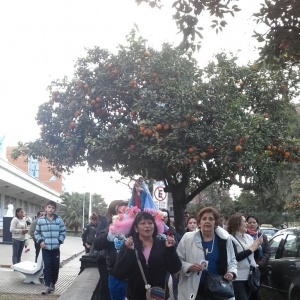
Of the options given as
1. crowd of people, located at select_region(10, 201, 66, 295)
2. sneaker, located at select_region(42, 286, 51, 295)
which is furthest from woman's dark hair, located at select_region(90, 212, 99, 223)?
sneaker, located at select_region(42, 286, 51, 295)

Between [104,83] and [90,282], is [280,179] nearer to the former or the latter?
[104,83]

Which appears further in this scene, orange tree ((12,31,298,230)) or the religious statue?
orange tree ((12,31,298,230))

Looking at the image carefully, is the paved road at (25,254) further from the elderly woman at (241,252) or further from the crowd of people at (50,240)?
the elderly woman at (241,252)

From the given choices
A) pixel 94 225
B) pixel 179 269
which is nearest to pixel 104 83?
pixel 94 225

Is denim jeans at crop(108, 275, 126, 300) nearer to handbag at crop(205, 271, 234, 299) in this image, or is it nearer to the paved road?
handbag at crop(205, 271, 234, 299)

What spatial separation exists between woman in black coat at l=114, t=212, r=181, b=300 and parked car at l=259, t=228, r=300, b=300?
10.7ft

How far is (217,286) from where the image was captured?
5652mm

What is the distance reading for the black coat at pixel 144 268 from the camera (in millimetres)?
5125

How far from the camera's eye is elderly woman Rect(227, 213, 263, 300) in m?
7.18

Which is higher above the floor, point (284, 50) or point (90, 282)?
point (284, 50)

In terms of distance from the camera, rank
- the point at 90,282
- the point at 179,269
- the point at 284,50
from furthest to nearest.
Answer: the point at 90,282 → the point at 284,50 → the point at 179,269

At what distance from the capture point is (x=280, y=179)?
24.9m

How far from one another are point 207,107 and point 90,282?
4281mm

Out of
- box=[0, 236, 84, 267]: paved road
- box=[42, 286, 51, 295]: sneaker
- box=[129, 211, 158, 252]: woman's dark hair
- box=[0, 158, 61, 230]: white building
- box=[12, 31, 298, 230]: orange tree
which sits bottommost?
box=[42, 286, 51, 295]: sneaker
